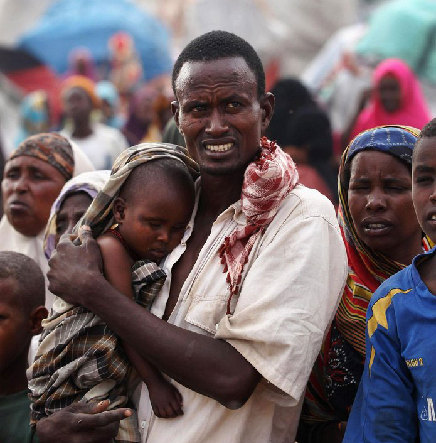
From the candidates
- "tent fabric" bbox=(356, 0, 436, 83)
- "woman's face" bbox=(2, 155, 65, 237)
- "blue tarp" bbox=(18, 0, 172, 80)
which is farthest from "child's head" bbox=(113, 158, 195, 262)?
"blue tarp" bbox=(18, 0, 172, 80)

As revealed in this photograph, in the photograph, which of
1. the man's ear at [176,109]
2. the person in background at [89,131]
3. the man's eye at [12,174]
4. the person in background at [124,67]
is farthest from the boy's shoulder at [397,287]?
the person in background at [124,67]

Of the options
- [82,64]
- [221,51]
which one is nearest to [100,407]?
[221,51]

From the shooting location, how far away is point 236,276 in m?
2.85

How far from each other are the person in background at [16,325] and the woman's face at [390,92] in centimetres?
605

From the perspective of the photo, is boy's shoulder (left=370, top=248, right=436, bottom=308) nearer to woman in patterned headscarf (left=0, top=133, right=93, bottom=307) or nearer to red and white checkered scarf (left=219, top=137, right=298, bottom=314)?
red and white checkered scarf (left=219, top=137, right=298, bottom=314)

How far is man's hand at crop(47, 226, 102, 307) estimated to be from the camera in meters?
2.91

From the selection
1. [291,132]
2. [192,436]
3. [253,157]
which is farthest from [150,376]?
[291,132]

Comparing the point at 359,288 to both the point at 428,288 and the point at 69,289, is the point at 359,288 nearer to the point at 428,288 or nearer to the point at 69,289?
the point at 428,288

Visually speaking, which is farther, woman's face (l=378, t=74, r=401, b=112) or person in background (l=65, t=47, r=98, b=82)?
person in background (l=65, t=47, r=98, b=82)

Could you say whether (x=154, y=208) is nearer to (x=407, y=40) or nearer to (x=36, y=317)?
(x=36, y=317)

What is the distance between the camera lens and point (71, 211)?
3980 mm

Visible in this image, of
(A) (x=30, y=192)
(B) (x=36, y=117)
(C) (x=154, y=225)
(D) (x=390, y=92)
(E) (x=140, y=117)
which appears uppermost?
(C) (x=154, y=225)

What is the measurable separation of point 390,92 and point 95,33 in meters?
9.67

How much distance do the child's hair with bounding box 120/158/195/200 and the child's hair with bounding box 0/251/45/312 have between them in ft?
2.43
